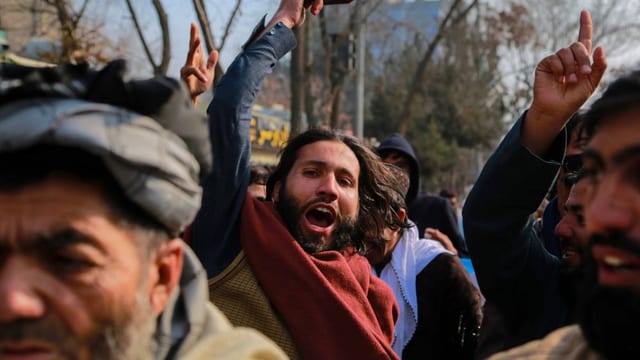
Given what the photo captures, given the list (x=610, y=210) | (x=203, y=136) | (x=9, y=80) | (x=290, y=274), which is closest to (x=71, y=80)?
(x=9, y=80)

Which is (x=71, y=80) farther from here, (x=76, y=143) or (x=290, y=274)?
(x=290, y=274)

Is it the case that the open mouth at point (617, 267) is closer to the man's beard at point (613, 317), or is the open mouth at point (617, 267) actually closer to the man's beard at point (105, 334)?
the man's beard at point (613, 317)

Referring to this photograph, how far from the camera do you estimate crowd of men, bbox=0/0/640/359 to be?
1651mm

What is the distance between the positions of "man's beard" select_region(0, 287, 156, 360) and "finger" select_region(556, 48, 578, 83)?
1.36 m

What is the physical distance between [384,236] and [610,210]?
2.41 meters

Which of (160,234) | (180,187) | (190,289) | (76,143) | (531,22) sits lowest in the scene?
(531,22)

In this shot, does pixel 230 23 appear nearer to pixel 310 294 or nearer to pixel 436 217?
pixel 436 217

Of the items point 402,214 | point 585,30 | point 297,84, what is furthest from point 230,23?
point 585,30

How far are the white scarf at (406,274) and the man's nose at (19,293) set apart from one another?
7.54ft

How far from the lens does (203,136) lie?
1.85 metres

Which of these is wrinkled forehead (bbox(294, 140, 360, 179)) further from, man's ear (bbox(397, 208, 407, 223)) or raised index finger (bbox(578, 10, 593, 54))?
raised index finger (bbox(578, 10, 593, 54))

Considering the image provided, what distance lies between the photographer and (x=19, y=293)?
161cm

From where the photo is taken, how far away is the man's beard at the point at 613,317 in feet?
5.32

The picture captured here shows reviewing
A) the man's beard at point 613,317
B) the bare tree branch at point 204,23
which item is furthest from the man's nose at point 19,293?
the bare tree branch at point 204,23
